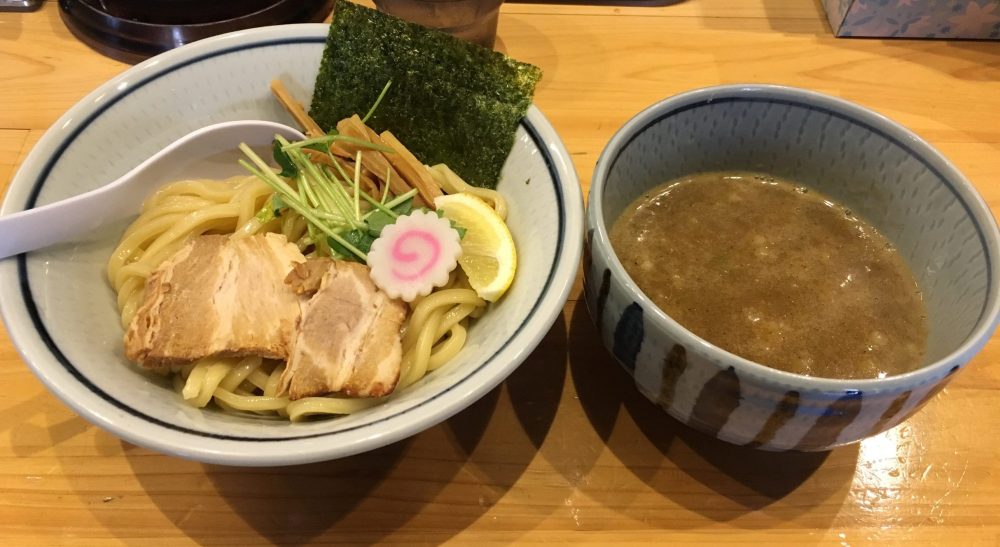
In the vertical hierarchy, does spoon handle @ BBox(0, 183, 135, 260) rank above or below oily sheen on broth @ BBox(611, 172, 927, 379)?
below

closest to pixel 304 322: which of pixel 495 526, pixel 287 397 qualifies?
pixel 287 397

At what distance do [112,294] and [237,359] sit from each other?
0.96ft

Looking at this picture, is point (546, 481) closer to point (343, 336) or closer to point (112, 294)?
point (343, 336)

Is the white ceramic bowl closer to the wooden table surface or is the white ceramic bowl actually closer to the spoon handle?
the spoon handle

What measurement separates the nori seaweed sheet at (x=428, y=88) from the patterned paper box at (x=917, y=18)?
3.88 feet

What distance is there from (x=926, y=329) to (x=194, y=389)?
1.17m

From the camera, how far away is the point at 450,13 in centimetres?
172

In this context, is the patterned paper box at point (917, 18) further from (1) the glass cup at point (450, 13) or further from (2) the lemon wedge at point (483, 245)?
(2) the lemon wedge at point (483, 245)

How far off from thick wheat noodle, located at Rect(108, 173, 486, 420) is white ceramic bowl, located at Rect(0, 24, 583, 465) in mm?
30

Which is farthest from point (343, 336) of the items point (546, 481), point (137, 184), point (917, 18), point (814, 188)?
point (917, 18)

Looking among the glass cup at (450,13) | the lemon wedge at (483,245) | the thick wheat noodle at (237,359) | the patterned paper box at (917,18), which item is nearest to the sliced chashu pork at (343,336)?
the thick wheat noodle at (237,359)

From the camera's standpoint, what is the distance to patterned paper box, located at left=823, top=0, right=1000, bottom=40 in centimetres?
192

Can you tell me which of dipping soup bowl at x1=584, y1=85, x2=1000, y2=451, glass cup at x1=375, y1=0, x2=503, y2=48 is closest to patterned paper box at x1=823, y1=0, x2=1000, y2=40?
dipping soup bowl at x1=584, y1=85, x2=1000, y2=451

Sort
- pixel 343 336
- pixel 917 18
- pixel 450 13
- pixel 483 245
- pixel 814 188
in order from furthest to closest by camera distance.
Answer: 1. pixel 917 18
2. pixel 450 13
3. pixel 814 188
4. pixel 483 245
5. pixel 343 336
